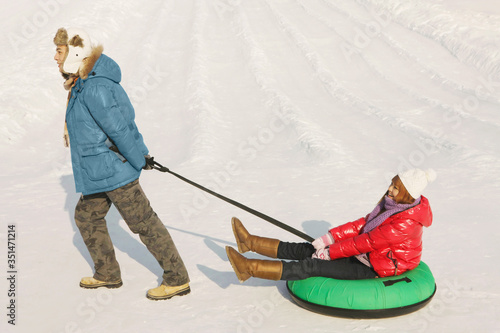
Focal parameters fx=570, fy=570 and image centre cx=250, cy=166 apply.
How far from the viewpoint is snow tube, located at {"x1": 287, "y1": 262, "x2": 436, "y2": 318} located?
4062 millimetres

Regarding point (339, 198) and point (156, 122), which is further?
point (156, 122)

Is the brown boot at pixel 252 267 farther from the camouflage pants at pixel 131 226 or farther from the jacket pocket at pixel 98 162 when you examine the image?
the jacket pocket at pixel 98 162

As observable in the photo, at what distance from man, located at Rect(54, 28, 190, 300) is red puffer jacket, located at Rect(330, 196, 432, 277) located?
1.39 metres

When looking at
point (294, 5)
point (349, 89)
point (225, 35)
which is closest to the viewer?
point (349, 89)

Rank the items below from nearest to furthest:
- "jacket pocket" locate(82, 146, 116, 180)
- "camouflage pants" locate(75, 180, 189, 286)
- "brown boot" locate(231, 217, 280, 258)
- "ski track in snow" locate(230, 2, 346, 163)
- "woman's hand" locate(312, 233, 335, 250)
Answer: "jacket pocket" locate(82, 146, 116, 180) < "camouflage pants" locate(75, 180, 189, 286) < "woman's hand" locate(312, 233, 335, 250) < "brown boot" locate(231, 217, 280, 258) < "ski track in snow" locate(230, 2, 346, 163)

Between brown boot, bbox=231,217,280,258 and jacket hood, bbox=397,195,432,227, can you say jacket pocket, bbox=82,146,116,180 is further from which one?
jacket hood, bbox=397,195,432,227

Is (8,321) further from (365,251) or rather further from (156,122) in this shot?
→ (156,122)

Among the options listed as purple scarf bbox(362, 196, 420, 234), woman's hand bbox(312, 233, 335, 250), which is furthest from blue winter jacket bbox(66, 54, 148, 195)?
purple scarf bbox(362, 196, 420, 234)

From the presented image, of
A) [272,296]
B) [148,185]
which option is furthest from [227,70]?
[272,296]

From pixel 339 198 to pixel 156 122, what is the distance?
206 inches

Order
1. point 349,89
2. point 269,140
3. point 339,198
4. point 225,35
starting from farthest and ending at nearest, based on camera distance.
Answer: point 225,35 → point 349,89 → point 269,140 → point 339,198

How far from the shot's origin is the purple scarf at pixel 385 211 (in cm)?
417

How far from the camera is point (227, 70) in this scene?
14070 mm

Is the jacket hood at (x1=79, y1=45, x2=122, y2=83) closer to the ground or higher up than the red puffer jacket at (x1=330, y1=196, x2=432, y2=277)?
higher up
